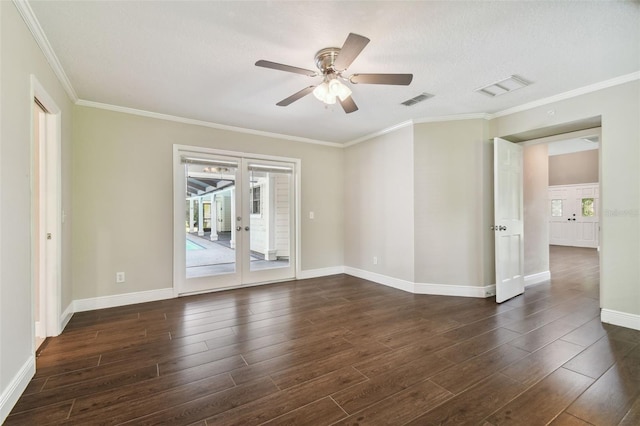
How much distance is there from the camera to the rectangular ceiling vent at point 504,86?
121 inches

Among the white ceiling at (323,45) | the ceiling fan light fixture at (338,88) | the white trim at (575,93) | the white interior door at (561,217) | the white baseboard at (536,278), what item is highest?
the white ceiling at (323,45)

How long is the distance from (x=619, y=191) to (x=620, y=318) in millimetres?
1363

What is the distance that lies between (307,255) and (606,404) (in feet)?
13.7

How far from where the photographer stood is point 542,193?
5.20 m

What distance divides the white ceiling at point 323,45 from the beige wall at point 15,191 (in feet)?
0.87

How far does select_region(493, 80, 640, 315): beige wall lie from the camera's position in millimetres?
2973

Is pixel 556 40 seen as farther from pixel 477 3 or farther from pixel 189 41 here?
pixel 189 41

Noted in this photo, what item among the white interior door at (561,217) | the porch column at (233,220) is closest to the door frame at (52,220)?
the porch column at (233,220)

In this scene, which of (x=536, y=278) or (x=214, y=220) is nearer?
(x=214, y=220)

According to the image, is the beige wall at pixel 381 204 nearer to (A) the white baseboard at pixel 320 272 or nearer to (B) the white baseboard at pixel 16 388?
(A) the white baseboard at pixel 320 272

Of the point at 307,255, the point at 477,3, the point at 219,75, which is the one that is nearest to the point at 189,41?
the point at 219,75

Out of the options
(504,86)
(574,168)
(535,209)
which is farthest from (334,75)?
(574,168)

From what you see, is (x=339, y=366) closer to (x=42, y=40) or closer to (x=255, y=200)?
(x=255, y=200)

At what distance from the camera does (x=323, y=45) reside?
2.38m
